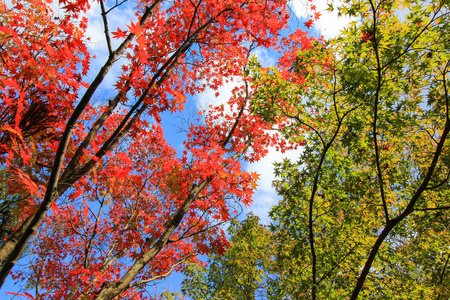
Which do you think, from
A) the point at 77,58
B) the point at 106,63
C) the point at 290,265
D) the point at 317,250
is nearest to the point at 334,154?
the point at 317,250

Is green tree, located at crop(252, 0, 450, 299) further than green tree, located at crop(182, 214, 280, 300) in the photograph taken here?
No

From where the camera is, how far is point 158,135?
24.6 ft

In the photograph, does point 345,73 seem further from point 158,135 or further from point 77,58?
point 77,58

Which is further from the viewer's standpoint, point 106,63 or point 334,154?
point 334,154

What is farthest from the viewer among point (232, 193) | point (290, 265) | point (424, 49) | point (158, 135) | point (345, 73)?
point (158, 135)

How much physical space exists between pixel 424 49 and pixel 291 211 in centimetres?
406

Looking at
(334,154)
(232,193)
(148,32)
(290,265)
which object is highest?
(148,32)

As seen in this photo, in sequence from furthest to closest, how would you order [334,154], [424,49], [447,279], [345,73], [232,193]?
1. [447,279]
2. [334,154]
3. [232,193]
4. [345,73]
5. [424,49]

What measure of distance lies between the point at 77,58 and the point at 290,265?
7.72 metres

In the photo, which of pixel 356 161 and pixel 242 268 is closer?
pixel 356 161

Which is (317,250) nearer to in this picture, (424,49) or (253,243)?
(253,243)

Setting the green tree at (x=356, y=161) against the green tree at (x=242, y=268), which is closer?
the green tree at (x=356, y=161)

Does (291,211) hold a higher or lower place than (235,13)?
lower

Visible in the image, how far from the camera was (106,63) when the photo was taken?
3.15 m
